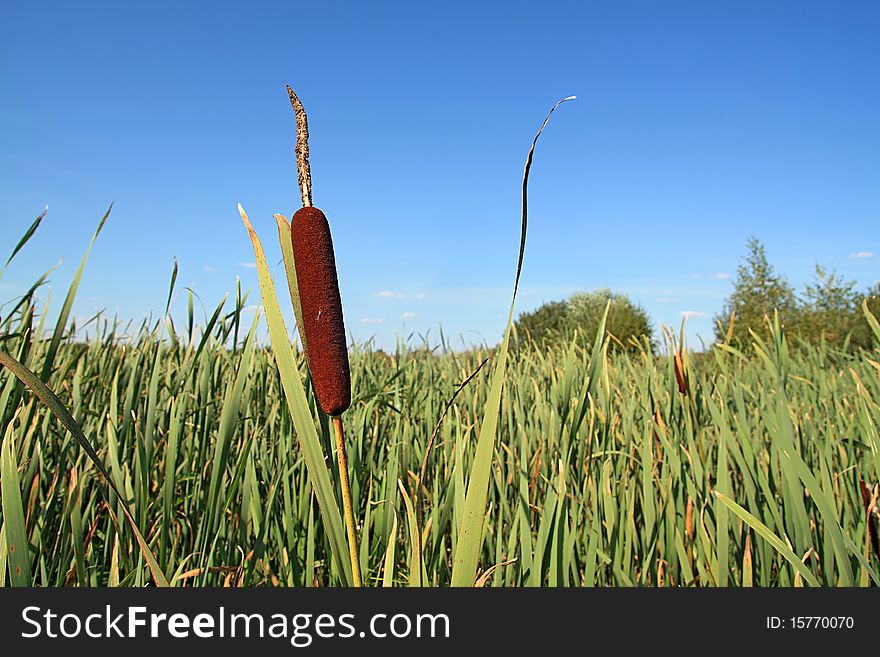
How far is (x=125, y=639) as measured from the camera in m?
0.85

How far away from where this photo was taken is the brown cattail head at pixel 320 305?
589 millimetres

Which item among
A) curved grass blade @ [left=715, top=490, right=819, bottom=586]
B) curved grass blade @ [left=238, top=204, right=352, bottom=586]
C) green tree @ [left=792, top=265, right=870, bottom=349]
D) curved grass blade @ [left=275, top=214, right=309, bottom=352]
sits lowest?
curved grass blade @ [left=715, top=490, right=819, bottom=586]

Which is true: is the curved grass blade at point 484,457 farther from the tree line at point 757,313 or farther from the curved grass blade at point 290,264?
the tree line at point 757,313

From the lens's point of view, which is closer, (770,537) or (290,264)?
(290,264)

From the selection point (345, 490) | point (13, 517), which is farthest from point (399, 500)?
point (345, 490)

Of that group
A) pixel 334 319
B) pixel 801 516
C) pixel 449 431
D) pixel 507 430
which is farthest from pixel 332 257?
pixel 507 430

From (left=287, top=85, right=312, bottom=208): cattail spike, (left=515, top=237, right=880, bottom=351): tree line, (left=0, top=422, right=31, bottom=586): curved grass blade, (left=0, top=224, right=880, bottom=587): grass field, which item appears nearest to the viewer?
(left=287, top=85, right=312, bottom=208): cattail spike

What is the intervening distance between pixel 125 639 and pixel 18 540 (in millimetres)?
213

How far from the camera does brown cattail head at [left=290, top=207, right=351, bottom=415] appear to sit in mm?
589

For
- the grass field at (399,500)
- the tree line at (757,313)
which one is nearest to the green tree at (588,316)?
the tree line at (757,313)

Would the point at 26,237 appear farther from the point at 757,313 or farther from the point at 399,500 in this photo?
the point at 757,313

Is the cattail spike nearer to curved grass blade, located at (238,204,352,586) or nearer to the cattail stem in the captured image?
curved grass blade, located at (238,204,352,586)

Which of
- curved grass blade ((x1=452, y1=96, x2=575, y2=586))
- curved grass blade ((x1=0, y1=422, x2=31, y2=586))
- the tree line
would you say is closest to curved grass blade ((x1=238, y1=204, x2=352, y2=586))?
curved grass blade ((x1=452, y1=96, x2=575, y2=586))

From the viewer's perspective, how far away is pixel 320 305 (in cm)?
60
